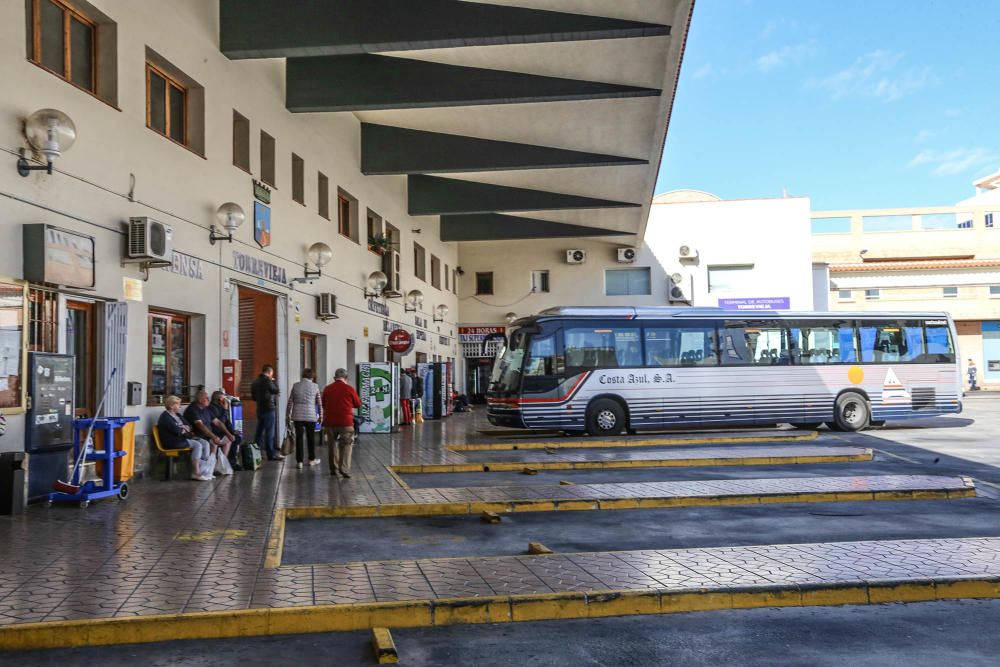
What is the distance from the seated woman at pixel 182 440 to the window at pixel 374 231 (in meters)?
11.3

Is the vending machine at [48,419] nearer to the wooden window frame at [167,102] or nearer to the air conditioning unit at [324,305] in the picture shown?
the wooden window frame at [167,102]

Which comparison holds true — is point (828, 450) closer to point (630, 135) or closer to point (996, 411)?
point (630, 135)

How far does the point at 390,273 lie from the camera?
79.0 feet

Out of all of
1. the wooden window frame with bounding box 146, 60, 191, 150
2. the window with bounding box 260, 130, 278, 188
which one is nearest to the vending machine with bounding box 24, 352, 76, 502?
the wooden window frame with bounding box 146, 60, 191, 150

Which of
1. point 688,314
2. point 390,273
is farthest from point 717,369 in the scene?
point 390,273

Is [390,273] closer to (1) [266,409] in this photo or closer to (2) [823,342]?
(1) [266,409]

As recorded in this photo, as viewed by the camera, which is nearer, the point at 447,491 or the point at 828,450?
the point at 447,491

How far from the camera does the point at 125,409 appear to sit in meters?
11.4

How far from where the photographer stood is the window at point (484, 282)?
1527 inches

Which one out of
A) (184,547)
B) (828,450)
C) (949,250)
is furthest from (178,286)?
(949,250)

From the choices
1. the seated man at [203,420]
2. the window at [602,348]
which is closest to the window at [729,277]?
the window at [602,348]

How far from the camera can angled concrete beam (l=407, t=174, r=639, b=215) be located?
2628cm

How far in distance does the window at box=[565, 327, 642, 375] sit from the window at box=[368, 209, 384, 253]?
19.1ft

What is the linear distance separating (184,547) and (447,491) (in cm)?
402
